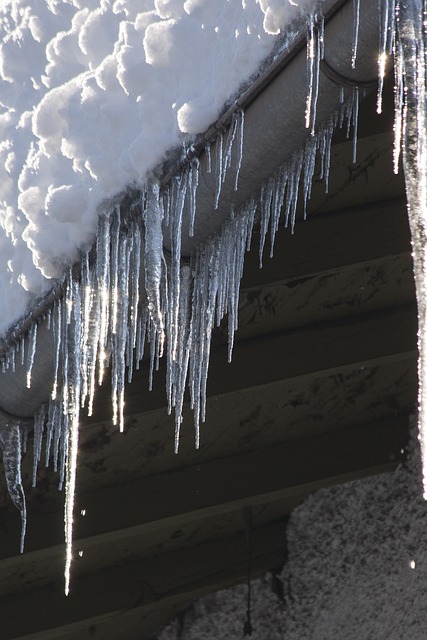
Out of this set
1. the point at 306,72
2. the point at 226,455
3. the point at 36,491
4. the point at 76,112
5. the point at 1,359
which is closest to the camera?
the point at 306,72

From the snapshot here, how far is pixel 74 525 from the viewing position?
3166mm

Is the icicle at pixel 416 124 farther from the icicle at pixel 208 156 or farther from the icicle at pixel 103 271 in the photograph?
the icicle at pixel 103 271

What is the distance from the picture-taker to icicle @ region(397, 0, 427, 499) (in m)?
1.53

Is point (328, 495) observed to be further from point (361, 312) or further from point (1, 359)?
point (1, 359)

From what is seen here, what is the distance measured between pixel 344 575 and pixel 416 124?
117 inches

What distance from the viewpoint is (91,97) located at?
200 cm

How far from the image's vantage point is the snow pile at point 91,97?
5.96 ft

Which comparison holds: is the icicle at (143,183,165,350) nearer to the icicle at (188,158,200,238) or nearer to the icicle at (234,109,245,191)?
the icicle at (188,158,200,238)

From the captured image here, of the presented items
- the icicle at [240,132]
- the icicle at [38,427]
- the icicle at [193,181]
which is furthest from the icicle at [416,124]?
the icicle at [38,427]

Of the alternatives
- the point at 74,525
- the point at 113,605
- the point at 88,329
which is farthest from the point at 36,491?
the point at 88,329

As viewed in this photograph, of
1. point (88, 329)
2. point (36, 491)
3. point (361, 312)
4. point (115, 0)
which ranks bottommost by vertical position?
point (88, 329)

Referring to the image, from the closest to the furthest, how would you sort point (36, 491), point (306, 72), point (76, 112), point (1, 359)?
1. point (306, 72)
2. point (76, 112)
3. point (1, 359)
4. point (36, 491)

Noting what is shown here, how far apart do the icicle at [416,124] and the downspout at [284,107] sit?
0.05 meters

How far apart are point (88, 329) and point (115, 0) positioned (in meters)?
0.62
